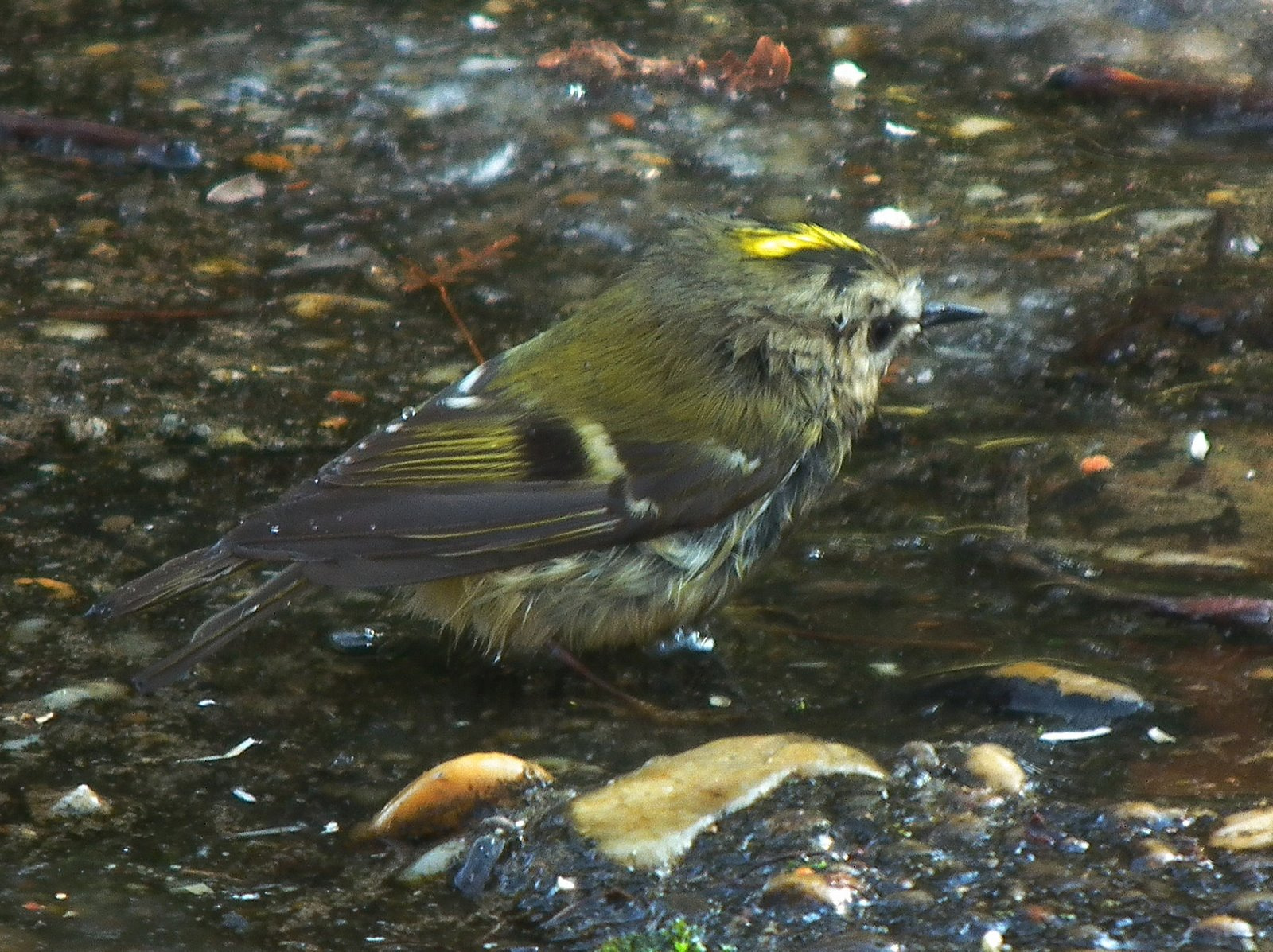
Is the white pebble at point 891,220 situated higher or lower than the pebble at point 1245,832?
lower

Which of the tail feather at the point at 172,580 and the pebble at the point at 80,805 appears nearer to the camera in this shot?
the pebble at the point at 80,805

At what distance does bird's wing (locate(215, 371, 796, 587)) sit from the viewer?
2.66m

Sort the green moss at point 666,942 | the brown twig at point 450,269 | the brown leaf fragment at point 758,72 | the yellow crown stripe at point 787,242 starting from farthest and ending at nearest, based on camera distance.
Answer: the brown leaf fragment at point 758,72
the brown twig at point 450,269
the yellow crown stripe at point 787,242
the green moss at point 666,942

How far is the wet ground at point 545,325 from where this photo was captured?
2291 mm

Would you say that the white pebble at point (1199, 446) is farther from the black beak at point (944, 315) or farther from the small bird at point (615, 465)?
the small bird at point (615, 465)

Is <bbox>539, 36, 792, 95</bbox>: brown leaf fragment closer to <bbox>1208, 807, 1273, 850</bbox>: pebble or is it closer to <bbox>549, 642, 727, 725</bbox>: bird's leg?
<bbox>549, 642, 727, 725</bbox>: bird's leg

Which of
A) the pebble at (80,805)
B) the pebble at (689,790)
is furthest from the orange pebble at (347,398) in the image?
the pebble at (689,790)

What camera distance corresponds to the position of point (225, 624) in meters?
A: 2.74

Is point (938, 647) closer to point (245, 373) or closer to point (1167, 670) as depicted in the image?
point (1167, 670)

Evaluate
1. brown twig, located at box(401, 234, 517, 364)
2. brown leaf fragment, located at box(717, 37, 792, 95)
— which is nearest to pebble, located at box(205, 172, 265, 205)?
brown twig, located at box(401, 234, 517, 364)

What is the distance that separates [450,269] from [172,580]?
5.14ft

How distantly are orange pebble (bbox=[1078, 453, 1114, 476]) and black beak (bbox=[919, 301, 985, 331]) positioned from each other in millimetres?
350

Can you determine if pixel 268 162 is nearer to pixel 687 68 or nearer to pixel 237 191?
pixel 237 191

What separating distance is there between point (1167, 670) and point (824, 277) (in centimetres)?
90
